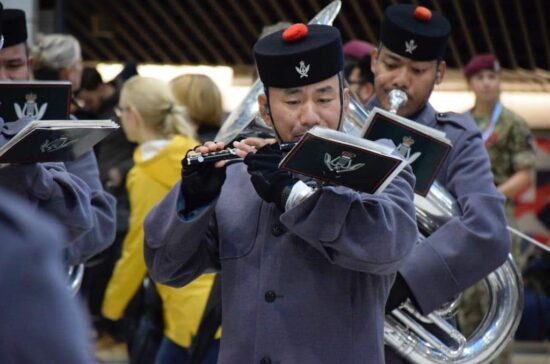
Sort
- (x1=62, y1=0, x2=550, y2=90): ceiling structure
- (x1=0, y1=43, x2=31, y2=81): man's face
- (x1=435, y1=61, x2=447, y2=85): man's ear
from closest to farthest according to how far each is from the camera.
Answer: (x1=0, y1=43, x2=31, y2=81): man's face → (x1=435, y1=61, x2=447, y2=85): man's ear → (x1=62, y1=0, x2=550, y2=90): ceiling structure

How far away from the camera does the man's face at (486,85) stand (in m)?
6.73

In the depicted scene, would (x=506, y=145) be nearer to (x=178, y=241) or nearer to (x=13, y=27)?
(x=13, y=27)

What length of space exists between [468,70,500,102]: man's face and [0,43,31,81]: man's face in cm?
340

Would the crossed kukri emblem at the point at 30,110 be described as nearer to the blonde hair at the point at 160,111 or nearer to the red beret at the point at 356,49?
the blonde hair at the point at 160,111

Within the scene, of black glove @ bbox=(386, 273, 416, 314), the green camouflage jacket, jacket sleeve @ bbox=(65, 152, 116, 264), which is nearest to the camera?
black glove @ bbox=(386, 273, 416, 314)

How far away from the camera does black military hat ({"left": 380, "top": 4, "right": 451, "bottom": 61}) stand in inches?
153

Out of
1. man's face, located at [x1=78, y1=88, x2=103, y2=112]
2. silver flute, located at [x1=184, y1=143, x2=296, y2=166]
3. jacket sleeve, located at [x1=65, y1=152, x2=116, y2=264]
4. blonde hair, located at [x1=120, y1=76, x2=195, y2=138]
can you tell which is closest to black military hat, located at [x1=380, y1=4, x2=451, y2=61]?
jacket sleeve, located at [x1=65, y1=152, x2=116, y2=264]

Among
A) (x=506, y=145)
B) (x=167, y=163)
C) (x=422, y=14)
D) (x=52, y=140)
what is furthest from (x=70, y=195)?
(x=506, y=145)

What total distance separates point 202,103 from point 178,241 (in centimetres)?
260

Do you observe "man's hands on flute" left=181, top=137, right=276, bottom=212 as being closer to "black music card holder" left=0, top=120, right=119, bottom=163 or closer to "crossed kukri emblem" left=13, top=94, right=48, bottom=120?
"black music card holder" left=0, top=120, right=119, bottom=163

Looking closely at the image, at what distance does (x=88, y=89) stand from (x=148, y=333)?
1.94 meters

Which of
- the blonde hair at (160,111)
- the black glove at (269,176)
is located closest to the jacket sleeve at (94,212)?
the black glove at (269,176)

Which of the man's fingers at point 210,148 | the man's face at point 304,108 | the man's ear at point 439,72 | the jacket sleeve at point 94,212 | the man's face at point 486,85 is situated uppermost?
the man's fingers at point 210,148

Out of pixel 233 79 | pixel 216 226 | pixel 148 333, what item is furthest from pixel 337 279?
pixel 233 79
